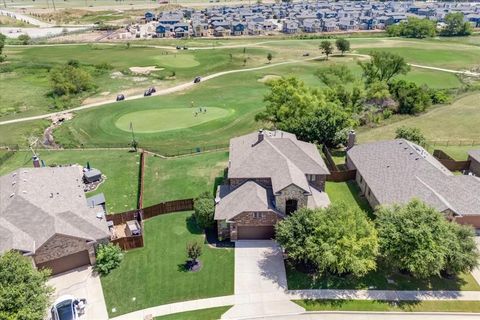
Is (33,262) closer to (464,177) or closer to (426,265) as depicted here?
(426,265)

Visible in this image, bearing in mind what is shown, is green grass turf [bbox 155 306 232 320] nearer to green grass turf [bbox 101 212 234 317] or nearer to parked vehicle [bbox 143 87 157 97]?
green grass turf [bbox 101 212 234 317]

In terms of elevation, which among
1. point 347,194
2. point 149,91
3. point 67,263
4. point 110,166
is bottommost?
point 67,263

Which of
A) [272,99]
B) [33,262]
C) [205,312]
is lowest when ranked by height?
[205,312]

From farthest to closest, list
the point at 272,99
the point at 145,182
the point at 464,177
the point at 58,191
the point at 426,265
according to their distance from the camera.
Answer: the point at 272,99
the point at 145,182
the point at 464,177
the point at 58,191
the point at 426,265

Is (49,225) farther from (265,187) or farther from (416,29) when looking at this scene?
(416,29)

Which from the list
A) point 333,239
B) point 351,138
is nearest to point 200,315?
point 333,239

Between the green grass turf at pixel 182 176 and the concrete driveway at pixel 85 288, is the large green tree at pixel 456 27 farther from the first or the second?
the concrete driveway at pixel 85 288

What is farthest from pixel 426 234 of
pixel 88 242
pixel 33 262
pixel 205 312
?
pixel 33 262

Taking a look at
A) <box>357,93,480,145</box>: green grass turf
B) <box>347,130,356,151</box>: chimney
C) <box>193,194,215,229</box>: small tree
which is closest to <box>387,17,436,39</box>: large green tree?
<box>357,93,480,145</box>: green grass turf
